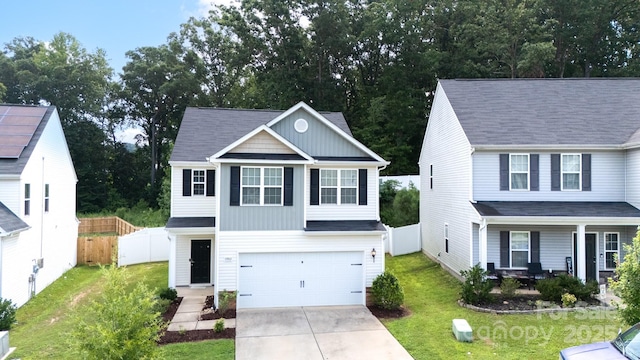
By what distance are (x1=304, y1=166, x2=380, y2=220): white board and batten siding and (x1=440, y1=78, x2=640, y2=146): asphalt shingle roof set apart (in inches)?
166

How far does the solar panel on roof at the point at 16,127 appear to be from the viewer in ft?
45.0

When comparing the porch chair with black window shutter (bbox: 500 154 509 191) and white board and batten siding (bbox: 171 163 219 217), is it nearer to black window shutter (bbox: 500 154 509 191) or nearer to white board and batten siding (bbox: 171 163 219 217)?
black window shutter (bbox: 500 154 509 191)

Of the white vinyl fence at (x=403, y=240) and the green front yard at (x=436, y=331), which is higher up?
the white vinyl fence at (x=403, y=240)

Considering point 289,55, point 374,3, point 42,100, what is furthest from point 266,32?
point 42,100

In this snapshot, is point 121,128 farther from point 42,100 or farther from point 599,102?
point 599,102

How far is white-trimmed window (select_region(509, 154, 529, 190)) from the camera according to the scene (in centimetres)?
1472

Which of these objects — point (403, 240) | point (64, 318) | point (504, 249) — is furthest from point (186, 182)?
point (504, 249)

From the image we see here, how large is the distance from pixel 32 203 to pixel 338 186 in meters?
11.4

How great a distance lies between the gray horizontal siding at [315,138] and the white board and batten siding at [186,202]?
3.80 meters

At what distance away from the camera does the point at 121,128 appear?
4000cm

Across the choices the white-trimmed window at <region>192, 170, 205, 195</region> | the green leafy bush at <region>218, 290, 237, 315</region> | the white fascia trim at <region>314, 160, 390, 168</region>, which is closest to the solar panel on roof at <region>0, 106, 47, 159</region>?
the white-trimmed window at <region>192, 170, 205, 195</region>

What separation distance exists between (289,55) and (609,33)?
2692 centimetres

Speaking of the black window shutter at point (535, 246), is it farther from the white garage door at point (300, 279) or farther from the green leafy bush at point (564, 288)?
the white garage door at point (300, 279)

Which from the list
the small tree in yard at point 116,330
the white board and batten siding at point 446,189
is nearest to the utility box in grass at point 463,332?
the white board and batten siding at point 446,189
